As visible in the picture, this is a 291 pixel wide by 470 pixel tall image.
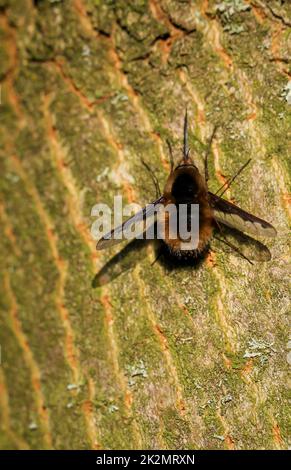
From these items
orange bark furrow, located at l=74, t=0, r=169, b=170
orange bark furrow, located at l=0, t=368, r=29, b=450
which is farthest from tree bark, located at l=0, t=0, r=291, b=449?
orange bark furrow, located at l=0, t=368, r=29, b=450

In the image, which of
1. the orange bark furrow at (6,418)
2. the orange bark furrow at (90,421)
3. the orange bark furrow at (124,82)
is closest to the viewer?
the orange bark furrow at (124,82)

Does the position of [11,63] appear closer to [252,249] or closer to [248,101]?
[248,101]

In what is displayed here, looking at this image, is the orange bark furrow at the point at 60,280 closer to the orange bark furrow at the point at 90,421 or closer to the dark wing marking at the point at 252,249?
the orange bark furrow at the point at 90,421

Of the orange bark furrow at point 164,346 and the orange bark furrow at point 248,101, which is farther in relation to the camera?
the orange bark furrow at point 164,346

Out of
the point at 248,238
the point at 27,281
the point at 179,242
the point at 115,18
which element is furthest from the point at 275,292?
the point at 115,18

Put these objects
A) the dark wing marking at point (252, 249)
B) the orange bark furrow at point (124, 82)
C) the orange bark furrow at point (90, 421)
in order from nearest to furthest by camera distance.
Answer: the orange bark furrow at point (124, 82) < the dark wing marking at point (252, 249) < the orange bark furrow at point (90, 421)

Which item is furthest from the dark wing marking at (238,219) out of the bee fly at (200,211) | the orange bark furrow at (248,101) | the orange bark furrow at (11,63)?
the orange bark furrow at (11,63)
